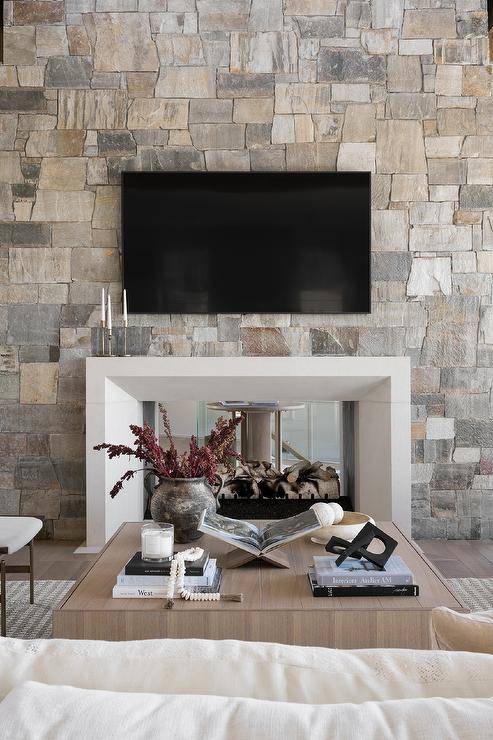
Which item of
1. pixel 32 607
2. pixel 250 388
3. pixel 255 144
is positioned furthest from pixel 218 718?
pixel 255 144

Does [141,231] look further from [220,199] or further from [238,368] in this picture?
[238,368]

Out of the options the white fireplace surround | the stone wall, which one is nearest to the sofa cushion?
the white fireplace surround

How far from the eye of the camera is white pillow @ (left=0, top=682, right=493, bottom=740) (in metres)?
0.66

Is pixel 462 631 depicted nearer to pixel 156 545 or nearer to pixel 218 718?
pixel 218 718

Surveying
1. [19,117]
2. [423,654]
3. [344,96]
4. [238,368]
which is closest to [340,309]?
[238,368]

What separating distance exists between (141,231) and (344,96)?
4.73ft

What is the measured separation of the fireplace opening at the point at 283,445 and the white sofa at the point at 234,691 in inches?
141

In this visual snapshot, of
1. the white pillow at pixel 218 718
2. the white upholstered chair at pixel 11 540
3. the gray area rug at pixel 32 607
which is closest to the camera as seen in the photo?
the white pillow at pixel 218 718

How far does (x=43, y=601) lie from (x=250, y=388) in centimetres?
170

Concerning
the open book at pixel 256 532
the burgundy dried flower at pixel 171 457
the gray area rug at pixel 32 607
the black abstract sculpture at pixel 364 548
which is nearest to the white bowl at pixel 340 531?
the open book at pixel 256 532

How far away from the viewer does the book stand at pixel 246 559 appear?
2125mm

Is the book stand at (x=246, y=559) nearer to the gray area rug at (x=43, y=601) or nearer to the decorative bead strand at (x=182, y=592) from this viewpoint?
the decorative bead strand at (x=182, y=592)

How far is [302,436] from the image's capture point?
14.8ft

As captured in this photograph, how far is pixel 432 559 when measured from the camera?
12.4 ft
